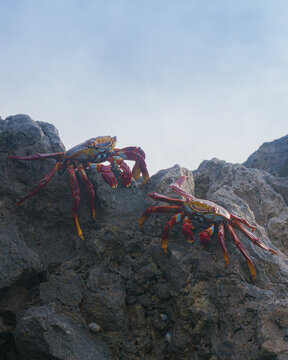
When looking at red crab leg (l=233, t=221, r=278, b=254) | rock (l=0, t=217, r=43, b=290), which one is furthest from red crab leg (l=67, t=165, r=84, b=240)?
red crab leg (l=233, t=221, r=278, b=254)

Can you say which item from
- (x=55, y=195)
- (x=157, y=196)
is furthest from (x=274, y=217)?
(x=55, y=195)

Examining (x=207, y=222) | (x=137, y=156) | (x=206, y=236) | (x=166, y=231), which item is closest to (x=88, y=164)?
(x=137, y=156)

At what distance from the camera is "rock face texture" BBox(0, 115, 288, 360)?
4.19 m

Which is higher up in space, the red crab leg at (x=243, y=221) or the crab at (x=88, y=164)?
the crab at (x=88, y=164)

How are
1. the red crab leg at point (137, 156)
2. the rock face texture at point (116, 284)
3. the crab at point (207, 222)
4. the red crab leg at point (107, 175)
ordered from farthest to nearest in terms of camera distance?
the red crab leg at point (137, 156) → the red crab leg at point (107, 175) → the crab at point (207, 222) → the rock face texture at point (116, 284)

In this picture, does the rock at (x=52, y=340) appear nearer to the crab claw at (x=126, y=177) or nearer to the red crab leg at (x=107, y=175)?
the red crab leg at (x=107, y=175)

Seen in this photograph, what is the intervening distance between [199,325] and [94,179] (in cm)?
321

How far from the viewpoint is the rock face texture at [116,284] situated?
419 cm

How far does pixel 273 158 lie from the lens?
1012 cm

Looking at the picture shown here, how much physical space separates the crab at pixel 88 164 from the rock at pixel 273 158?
470 cm

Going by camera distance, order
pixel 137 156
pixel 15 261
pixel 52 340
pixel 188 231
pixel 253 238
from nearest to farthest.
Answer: pixel 52 340, pixel 15 261, pixel 188 231, pixel 253 238, pixel 137 156

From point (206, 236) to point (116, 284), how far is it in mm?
1597

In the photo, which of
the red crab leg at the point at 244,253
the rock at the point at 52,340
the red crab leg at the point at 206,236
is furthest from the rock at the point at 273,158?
the rock at the point at 52,340

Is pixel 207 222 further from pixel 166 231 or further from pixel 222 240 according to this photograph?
pixel 166 231
